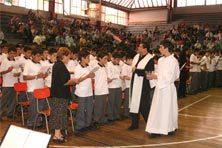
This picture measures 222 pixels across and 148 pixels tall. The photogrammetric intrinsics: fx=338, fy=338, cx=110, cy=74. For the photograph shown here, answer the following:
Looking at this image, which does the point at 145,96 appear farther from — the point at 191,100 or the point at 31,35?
the point at 31,35

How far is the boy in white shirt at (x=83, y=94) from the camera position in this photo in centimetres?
616

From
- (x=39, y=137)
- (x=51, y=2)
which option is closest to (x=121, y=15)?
(x=51, y=2)

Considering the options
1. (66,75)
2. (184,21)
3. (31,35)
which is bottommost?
(66,75)

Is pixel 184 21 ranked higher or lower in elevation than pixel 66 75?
higher

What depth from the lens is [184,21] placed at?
25.7 metres

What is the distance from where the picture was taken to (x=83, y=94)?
6.21 meters

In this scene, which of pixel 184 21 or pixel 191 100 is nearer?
pixel 191 100

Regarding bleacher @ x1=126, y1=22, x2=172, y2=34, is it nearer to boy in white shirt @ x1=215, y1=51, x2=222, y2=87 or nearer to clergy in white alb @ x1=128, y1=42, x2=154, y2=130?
boy in white shirt @ x1=215, y1=51, x2=222, y2=87

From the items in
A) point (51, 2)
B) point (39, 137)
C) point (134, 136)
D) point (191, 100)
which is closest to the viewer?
point (39, 137)

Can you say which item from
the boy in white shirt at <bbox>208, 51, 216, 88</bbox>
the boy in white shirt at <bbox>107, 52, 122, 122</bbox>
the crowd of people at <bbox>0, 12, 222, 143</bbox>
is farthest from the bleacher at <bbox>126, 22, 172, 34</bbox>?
the boy in white shirt at <bbox>107, 52, 122, 122</bbox>

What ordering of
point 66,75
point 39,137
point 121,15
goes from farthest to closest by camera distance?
point 121,15, point 66,75, point 39,137

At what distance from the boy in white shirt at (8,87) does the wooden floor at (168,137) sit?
1.41ft

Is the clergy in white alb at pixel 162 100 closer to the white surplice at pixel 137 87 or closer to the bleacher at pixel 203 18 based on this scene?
the white surplice at pixel 137 87

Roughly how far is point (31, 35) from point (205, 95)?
7.97 metres
